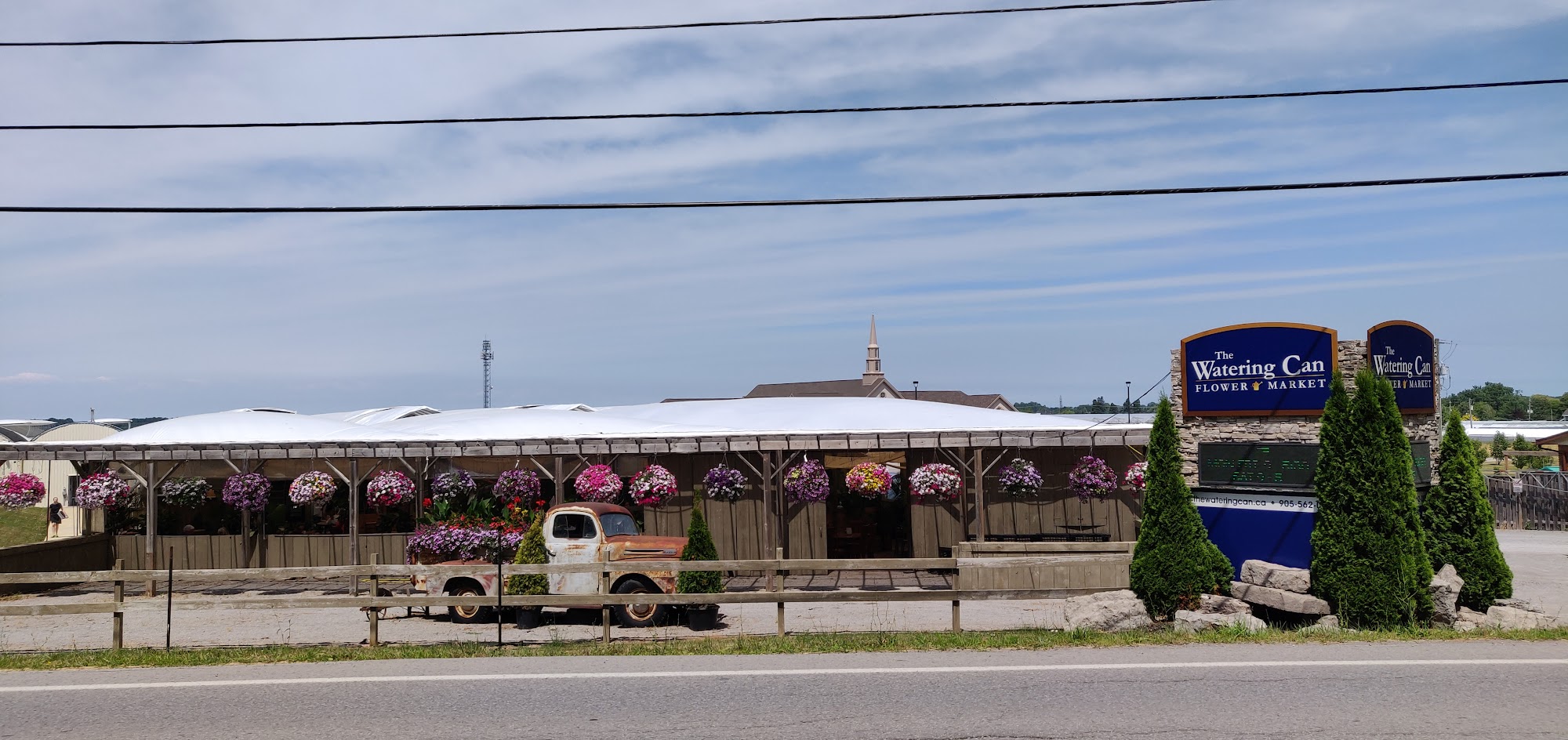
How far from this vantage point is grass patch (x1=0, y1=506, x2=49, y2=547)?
43.2 m

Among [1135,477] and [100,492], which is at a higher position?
[100,492]

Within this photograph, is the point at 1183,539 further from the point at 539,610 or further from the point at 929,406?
the point at 929,406

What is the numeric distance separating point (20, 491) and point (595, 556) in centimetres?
1401

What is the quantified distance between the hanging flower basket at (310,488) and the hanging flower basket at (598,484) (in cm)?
535

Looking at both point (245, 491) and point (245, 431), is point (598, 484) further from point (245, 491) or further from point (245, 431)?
point (245, 431)

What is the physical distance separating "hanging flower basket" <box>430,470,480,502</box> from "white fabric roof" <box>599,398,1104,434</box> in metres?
6.00

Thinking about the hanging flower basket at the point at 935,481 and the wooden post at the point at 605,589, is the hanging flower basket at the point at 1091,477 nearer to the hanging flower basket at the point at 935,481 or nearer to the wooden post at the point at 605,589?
the hanging flower basket at the point at 935,481

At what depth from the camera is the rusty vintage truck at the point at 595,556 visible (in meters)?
16.6

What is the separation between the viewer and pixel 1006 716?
8828mm

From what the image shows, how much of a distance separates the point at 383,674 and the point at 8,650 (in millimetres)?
6047

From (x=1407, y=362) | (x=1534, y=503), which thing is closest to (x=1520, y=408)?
(x=1534, y=503)

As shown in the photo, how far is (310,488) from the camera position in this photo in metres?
22.2

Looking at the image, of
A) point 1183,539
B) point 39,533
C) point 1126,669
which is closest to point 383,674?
point 1126,669

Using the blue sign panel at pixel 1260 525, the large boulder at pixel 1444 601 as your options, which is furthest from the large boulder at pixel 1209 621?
the large boulder at pixel 1444 601
